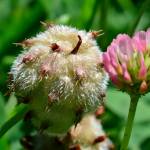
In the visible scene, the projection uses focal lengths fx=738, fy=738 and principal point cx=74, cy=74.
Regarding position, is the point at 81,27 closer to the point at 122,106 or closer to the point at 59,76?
the point at 122,106

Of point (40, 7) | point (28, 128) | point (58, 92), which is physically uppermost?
point (58, 92)

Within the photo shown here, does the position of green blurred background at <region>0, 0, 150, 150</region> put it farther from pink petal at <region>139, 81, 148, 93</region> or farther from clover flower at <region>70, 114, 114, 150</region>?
pink petal at <region>139, 81, 148, 93</region>

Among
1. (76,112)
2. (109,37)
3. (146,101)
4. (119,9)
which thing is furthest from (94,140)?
(119,9)

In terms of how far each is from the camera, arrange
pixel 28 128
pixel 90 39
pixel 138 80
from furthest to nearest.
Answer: pixel 28 128 → pixel 90 39 → pixel 138 80

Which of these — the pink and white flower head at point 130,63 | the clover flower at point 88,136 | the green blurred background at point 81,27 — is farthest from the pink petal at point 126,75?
the green blurred background at point 81,27

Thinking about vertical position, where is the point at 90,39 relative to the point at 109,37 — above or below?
above

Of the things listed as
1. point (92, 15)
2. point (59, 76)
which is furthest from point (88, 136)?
point (92, 15)

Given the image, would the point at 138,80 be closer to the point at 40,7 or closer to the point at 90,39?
the point at 90,39
